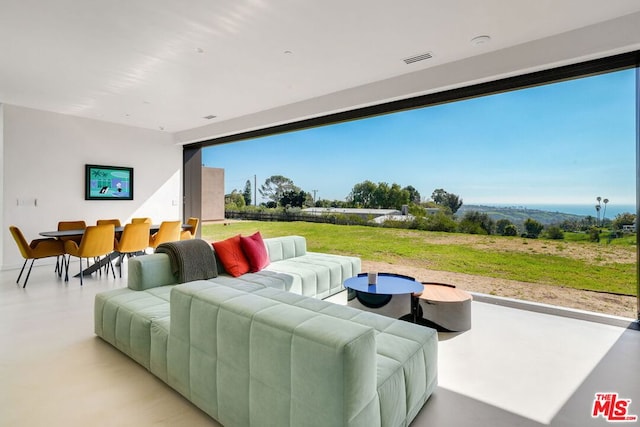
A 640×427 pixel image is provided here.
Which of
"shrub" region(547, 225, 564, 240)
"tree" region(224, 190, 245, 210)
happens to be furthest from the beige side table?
"tree" region(224, 190, 245, 210)

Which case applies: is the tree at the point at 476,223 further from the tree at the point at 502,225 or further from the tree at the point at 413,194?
the tree at the point at 413,194

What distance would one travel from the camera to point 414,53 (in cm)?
349

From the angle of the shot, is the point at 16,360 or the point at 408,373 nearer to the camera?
the point at 408,373

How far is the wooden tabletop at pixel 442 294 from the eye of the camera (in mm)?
3065

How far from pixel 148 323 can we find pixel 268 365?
131 centimetres

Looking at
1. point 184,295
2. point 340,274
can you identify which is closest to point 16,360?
point 184,295

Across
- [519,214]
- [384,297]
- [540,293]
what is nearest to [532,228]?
[519,214]

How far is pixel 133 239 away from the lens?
511 centimetres

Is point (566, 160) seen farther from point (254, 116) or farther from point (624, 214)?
point (254, 116)

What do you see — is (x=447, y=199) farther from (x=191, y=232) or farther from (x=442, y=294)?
(x=191, y=232)

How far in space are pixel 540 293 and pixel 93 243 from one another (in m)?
6.47

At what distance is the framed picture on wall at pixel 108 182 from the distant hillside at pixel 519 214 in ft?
22.3

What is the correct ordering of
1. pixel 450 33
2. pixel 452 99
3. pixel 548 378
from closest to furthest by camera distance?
pixel 548 378
pixel 450 33
pixel 452 99

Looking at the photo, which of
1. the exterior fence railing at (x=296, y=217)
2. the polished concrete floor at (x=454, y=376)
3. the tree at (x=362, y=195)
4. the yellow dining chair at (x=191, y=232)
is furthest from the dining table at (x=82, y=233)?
the tree at (x=362, y=195)
